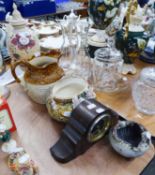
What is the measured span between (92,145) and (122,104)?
0.62 feet

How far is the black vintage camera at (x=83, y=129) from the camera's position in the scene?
443 mm

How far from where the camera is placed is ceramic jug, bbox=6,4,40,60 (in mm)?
718

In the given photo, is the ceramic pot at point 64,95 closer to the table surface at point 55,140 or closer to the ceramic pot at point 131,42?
the table surface at point 55,140

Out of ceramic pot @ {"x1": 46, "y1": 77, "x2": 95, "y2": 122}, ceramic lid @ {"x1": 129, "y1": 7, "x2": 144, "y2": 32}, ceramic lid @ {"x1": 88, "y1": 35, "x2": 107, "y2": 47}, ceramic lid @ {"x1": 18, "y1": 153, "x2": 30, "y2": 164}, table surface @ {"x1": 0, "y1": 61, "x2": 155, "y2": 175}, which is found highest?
ceramic lid @ {"x1": 129, "y1": 7, "x2": 144, "y2": 32}

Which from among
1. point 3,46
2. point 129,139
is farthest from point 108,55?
point 3,46

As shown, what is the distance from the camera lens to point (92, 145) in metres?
0.49

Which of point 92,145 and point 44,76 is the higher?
point 44,76

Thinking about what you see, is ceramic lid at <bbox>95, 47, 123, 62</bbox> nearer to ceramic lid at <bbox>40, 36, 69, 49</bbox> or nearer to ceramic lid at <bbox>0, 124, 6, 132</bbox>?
ceramic lid at <bbox>40, 36, 69, 49</bbox>

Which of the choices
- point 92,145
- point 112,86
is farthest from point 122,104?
point 92,145

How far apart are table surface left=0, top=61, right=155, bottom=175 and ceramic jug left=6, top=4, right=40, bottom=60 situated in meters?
0.17

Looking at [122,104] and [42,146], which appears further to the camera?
[122,104]

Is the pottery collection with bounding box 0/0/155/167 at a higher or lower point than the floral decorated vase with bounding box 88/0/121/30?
lower

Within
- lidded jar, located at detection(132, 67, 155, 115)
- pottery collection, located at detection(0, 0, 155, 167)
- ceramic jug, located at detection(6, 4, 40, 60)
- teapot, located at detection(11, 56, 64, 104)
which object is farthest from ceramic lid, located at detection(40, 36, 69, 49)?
lidded jar, located at detection(132, 67, 155, 115)

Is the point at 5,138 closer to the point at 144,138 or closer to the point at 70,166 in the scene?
the point at 70,166
